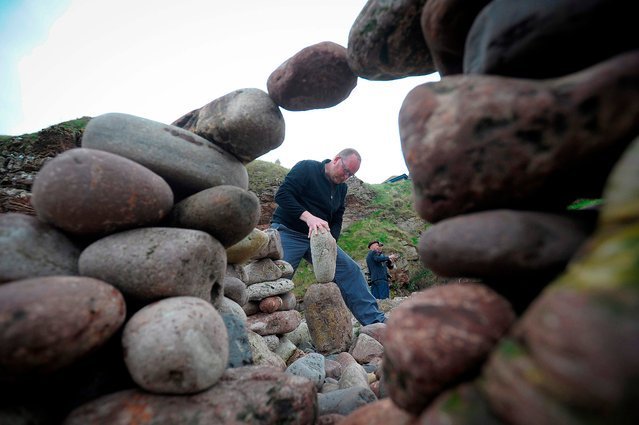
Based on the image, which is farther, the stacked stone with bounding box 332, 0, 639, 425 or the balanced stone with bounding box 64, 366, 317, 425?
the balanced stone with bounding box 64, 366, 317, 425

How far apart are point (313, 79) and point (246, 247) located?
7.24 ft

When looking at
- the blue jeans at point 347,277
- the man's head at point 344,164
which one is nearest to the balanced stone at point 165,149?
the man's head at point 344,164

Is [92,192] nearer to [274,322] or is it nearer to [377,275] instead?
[274,322]

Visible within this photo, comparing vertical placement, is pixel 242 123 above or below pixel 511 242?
above

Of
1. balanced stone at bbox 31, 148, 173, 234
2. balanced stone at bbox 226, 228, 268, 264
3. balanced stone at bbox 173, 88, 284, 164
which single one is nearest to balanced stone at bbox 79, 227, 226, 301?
balanced stone at bbox 31, 148, 173, 234

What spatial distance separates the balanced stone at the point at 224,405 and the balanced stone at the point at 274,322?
287 centimetres

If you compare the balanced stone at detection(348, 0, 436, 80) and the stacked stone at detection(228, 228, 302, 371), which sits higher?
the balanced stone at detection(348, 0, 436, 80)

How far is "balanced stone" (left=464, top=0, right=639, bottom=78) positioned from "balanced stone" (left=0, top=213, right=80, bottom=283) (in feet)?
8.02

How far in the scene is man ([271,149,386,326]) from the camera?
5.46 m

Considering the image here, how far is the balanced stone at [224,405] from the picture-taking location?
158 centimetres

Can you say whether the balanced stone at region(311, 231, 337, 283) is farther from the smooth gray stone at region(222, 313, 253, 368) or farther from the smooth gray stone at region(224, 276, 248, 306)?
the smooth gray stone at region(222, 313, 253, 368)

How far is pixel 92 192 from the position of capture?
Result: 1.87 meters

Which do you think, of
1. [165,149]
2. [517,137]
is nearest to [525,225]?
[517,137]

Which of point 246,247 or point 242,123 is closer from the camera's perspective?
point 242,123
